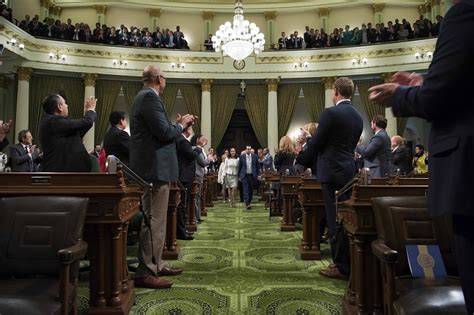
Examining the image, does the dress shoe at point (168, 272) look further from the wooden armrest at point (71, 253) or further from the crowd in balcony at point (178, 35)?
the crowd in balcony at point (178, 35)

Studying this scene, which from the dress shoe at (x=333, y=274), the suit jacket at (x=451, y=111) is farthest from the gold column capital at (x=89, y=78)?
the suit jacket at (x=451, y=111)

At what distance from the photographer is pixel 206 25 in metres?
16.3

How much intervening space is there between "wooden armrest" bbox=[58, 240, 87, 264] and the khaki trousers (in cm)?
111

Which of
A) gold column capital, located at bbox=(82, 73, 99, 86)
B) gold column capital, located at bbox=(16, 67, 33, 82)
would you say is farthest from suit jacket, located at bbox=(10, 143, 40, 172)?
gold column capital, located at bbox=(82, 73, 99, 86)

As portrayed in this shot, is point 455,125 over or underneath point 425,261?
over

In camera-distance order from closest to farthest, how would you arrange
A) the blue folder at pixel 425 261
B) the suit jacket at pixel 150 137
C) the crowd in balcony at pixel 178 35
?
the blue folder at pixel 425 261
the suit jacket at pixel 150 137
the crowd in balcony at pixel 178 35

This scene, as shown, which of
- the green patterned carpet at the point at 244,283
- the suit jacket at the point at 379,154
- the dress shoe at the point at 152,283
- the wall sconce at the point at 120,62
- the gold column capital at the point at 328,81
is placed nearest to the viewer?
the green patterned carpet at the point at 244,283

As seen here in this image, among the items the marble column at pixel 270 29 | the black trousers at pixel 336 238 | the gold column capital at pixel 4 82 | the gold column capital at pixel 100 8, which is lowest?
the black trousers at pixel 336 238

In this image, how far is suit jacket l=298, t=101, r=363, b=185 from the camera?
331 centimetres

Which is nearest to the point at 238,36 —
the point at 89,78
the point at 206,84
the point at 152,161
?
the point at 206,84

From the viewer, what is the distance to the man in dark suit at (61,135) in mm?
3252

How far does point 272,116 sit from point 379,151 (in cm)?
1005

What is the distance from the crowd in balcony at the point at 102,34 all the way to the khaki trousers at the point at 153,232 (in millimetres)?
12187

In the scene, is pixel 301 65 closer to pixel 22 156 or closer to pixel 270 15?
pixel 270 15
